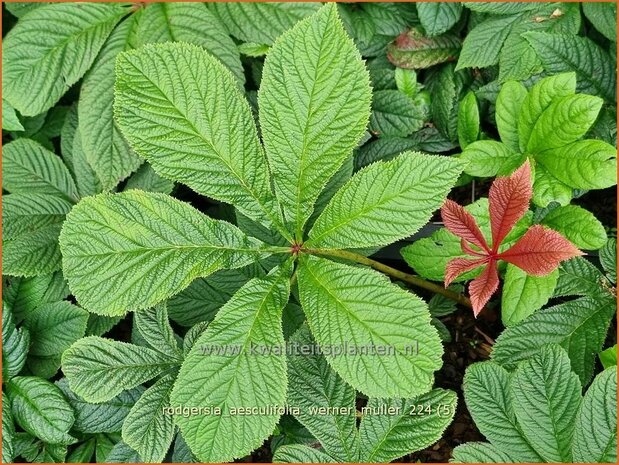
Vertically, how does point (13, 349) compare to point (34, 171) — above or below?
below

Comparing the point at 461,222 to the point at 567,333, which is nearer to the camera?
the point at 461,222

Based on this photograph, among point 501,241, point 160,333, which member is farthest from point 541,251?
point 160,333

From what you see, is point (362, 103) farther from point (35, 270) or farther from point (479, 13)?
point (35, 270)

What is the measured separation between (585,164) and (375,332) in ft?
2.00

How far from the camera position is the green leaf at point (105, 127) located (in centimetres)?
164

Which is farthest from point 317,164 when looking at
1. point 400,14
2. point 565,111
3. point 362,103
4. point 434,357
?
point 400,14

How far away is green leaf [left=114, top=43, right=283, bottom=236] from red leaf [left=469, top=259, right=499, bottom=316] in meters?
0.52

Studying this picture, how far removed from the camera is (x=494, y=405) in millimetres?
1406

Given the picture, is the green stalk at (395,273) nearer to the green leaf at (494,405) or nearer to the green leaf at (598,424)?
the green leaf at (494,405)

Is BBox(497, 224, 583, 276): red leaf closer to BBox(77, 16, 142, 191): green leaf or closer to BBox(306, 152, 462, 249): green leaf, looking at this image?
BBox(306, 152, 462, 249): green leaf

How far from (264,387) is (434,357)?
320 mm

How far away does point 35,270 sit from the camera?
1.65m

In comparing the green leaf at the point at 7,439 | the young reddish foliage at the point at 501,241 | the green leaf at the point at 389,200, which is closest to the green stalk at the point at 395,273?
the green leaf at the point at 389,200

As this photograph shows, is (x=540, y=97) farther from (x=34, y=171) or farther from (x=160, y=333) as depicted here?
(x=34, y=171)
